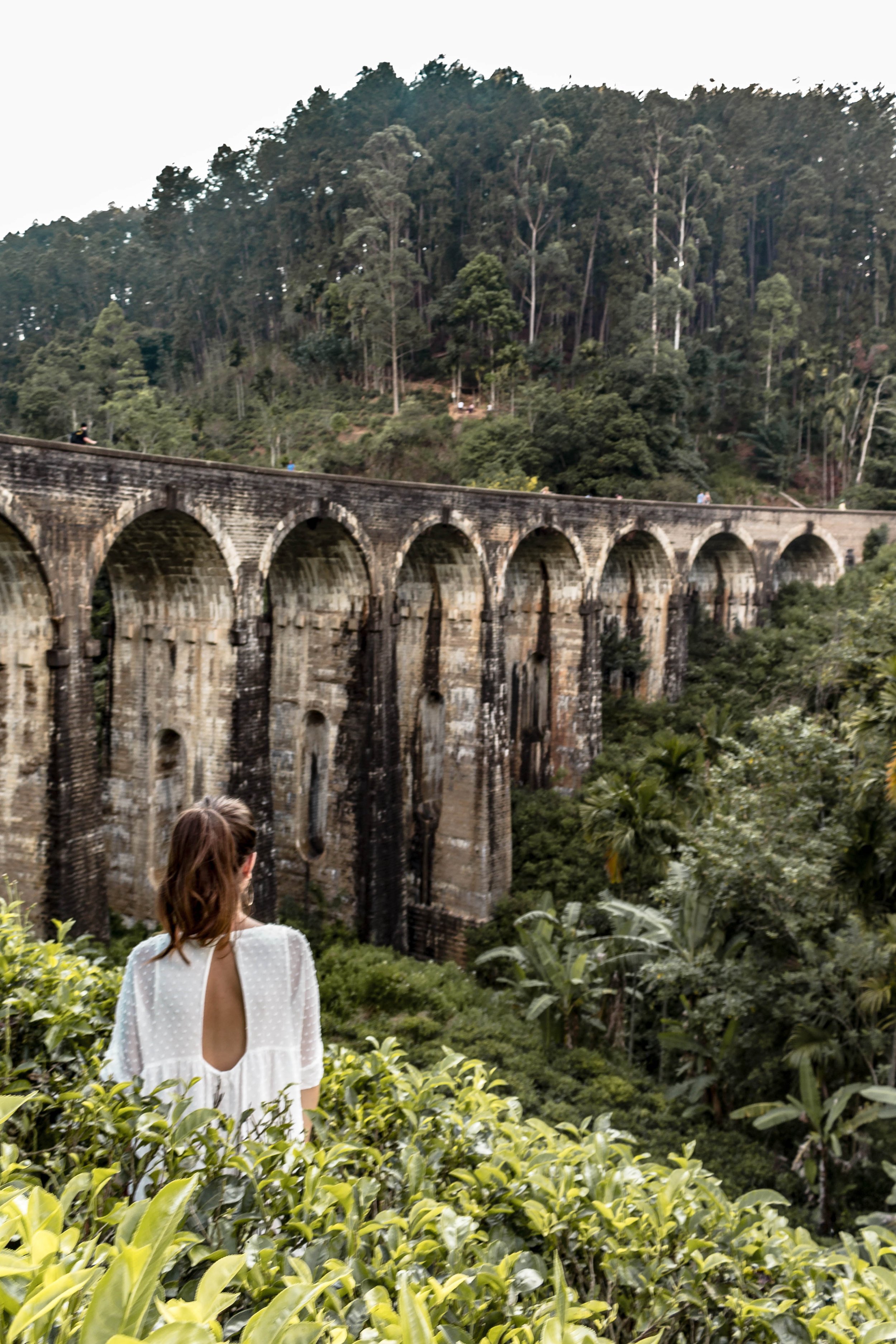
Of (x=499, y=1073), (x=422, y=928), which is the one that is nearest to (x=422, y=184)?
(x=422, y=928)

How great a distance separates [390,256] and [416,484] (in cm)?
3044

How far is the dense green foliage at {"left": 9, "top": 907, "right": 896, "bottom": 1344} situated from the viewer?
5.47 ft

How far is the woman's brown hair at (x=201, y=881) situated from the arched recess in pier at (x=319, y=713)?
12452mm

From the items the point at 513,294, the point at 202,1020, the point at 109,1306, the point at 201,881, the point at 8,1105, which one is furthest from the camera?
the point at 513,294

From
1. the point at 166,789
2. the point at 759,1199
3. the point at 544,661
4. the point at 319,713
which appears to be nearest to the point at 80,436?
the point at 166,789

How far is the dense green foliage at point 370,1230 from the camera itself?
1.67 meters

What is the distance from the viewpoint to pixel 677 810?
51.8 ft

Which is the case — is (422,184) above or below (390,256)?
above

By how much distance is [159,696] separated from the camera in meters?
13.7

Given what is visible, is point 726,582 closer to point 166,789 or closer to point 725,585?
point 725,585

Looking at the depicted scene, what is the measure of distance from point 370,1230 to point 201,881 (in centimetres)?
97

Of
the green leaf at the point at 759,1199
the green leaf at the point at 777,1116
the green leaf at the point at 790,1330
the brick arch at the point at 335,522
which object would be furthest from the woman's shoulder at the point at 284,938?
the brick arch at the point at 335,522

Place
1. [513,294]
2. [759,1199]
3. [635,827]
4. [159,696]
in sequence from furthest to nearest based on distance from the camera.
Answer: [513,294] → [635,827] → [159,696] → [759,1199]

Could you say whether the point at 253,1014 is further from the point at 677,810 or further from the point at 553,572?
the point at 553,572
